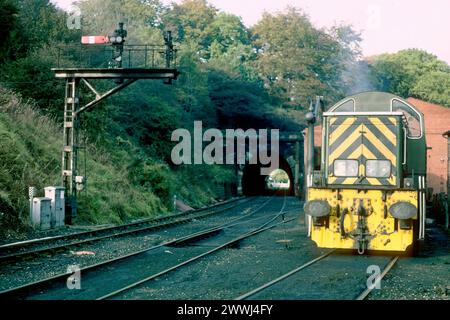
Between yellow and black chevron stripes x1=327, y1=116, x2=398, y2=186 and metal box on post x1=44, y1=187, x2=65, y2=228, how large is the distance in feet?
30.9

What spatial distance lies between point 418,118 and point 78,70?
38.3 feet

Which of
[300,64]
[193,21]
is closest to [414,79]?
[300,64]

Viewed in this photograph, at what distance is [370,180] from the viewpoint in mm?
12289

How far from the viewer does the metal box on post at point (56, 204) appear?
1767cm

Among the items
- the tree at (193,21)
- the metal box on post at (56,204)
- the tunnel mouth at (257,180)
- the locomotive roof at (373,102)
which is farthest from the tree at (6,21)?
the tree at (193,21)

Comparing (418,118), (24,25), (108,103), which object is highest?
(24,25)

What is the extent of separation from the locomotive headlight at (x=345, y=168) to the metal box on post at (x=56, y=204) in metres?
9.48

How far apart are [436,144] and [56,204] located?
30.0 m

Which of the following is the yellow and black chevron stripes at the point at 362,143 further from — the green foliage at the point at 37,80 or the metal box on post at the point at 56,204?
the green foliage at the point at 37,80

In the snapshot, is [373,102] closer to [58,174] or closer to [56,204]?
[56,204]
